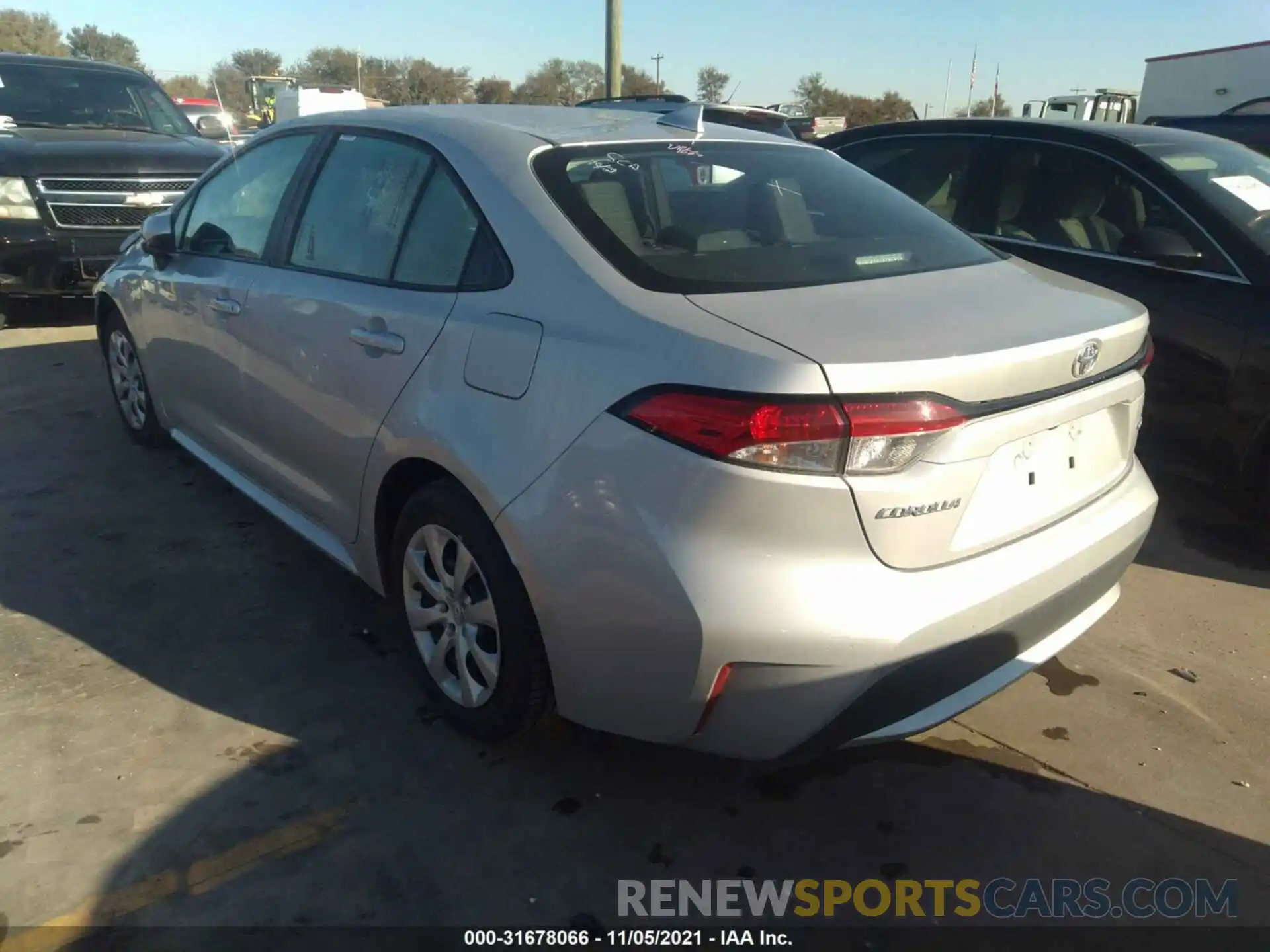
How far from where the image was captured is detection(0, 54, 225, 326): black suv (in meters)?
6.96

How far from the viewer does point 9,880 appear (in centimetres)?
226

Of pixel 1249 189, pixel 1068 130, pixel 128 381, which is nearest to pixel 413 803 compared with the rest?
pixel 128 381

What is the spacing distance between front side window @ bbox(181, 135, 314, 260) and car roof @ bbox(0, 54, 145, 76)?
5.51m

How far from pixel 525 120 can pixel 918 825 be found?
222cm

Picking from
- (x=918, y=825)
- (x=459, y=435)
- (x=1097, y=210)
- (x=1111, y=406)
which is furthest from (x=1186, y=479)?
(x=459, y=435)

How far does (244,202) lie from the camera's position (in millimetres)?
3766

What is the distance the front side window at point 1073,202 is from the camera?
4.21 meters

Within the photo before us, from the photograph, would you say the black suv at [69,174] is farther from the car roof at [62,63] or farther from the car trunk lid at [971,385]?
the car trunk lid at [971,385]

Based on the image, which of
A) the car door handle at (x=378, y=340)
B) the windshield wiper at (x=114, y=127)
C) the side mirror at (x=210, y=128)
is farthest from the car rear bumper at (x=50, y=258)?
the car door handle at (x=378, y=340)

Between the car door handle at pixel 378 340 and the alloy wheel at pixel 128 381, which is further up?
the car door handle at pixel 378 340

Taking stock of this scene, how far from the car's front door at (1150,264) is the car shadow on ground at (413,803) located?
6.30 feet

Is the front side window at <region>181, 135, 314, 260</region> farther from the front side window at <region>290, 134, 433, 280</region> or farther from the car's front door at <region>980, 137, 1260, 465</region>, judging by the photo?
the car's front door at <region>980, 137, 1260, 465</region>

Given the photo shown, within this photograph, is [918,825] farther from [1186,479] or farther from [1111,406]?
[1186,479]

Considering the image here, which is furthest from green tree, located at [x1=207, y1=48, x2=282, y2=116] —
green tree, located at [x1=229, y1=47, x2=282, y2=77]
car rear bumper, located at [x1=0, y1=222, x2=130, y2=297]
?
car rear bumper, located at [x1=0, y1=222, x2=130, y2=297]
